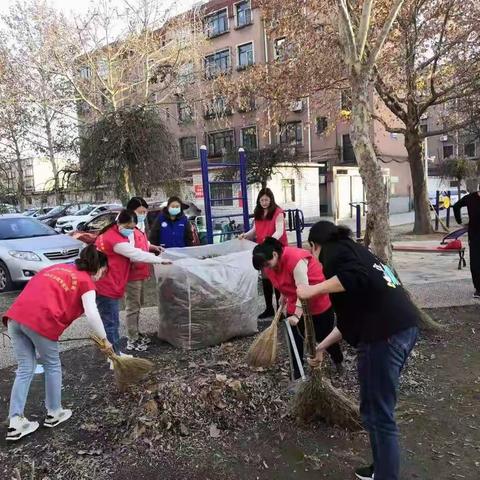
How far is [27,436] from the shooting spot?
3.15 metres

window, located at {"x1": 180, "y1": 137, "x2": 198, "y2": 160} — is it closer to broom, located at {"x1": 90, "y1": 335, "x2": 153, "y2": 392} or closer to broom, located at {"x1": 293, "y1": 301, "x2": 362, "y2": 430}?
broom, located at {"x1": 90, "y1": 335, "x2": 153, "y2": 392}

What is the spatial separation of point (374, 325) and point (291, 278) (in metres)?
1.32

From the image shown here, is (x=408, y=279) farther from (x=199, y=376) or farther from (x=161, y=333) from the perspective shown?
(x=199, y=376)

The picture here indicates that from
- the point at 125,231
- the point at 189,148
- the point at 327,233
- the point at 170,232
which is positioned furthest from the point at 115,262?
the point at 189,148

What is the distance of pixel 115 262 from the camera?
4250mm

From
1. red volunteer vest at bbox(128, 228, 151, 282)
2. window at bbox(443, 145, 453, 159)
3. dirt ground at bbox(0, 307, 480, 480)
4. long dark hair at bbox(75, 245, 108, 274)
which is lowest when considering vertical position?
dirt ground at bbox(0, 307, 480, 480)

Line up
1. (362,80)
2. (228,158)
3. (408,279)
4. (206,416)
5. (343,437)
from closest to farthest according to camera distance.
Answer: (343,437) < (206,416) < (362,80) < (408,279) < (228,158)

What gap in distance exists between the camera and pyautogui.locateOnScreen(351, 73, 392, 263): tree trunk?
5148 mm

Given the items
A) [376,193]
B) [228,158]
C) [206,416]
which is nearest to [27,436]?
[206,416]

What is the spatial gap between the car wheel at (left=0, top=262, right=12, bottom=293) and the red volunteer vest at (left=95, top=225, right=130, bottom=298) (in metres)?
4.61

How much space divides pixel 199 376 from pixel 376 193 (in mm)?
2739

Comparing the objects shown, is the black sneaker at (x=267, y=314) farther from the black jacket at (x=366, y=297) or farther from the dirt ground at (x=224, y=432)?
the black jacket at (x=366, y=297)

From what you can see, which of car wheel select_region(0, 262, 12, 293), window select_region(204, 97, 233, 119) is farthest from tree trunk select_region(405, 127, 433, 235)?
car wheel select_region(0, 262, 12, 293)

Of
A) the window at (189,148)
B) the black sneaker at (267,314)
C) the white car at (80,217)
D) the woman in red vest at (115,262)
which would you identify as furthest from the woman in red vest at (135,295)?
the window at (189,148)
